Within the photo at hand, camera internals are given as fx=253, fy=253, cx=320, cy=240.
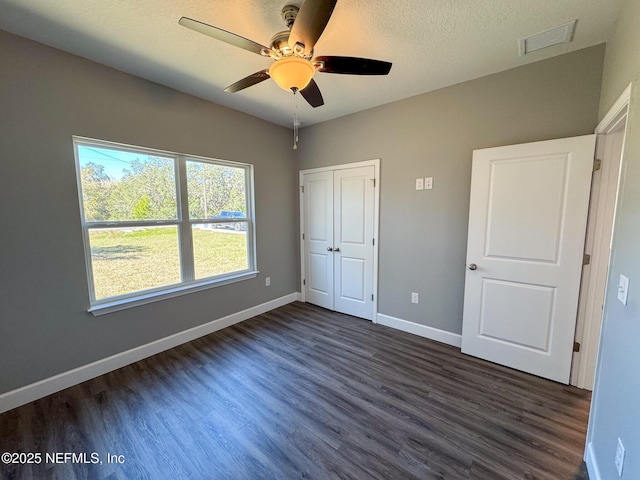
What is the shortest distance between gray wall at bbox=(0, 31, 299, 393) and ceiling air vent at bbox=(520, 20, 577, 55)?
3.00 meters

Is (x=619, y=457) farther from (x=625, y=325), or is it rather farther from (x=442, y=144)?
(x=442, y=144)

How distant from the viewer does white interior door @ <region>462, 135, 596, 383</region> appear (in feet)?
6.48

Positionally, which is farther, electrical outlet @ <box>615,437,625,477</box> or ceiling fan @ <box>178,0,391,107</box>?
ceiling fan @ <box>178,0,391,107</box>

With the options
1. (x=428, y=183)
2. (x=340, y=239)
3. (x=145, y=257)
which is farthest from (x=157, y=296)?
(x=428, y=183)

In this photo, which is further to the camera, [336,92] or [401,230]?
[401,230]

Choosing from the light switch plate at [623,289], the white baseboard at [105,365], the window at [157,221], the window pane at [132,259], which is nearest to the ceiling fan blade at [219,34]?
the window at [157,221]

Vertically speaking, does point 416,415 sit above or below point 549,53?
below

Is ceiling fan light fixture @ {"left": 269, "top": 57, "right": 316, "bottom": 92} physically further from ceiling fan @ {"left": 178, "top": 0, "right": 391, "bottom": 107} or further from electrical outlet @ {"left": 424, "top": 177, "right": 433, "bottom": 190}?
electrical outlet @ {"left": 424, "top": 177, "right": 433, "bottom": 190}

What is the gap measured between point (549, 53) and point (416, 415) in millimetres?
2925

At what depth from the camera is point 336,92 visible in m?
2.62

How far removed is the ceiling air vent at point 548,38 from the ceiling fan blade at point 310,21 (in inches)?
63.1

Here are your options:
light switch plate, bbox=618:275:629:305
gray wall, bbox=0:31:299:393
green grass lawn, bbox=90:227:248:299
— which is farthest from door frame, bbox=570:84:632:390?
gray wall, bbox=0:31:299:393

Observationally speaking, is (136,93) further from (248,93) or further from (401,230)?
(401,230)

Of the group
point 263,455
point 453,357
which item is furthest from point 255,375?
point 453,357
